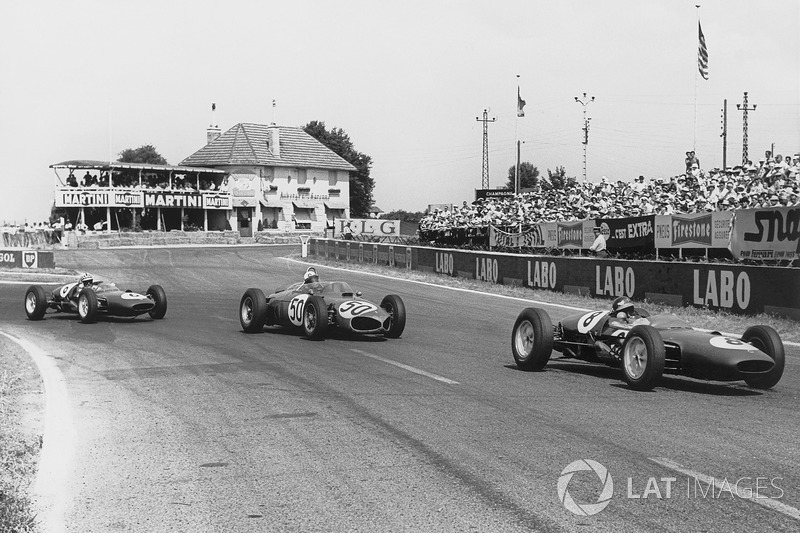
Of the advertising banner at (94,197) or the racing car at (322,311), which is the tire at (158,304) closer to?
the racing car at (322,311)

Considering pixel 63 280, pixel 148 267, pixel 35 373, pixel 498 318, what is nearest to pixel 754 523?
pixel 35 373

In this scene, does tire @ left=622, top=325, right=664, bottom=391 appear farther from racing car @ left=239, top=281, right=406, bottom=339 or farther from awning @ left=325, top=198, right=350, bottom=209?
awning @ left=325, top=198, right=350, bottom=209

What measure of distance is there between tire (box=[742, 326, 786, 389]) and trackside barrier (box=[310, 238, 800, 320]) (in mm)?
6792

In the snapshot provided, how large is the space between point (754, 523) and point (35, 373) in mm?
9447

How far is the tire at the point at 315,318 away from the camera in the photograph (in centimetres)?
1430

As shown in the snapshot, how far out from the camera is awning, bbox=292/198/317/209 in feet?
270

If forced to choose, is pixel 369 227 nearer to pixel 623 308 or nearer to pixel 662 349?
pixel 623 308

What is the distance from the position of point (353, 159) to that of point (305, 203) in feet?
96.8

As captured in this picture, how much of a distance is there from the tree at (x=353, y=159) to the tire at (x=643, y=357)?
325 ft

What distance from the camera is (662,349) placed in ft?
29.6

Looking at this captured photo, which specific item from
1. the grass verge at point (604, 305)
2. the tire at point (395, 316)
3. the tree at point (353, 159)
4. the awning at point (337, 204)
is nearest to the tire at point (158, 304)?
the tire at point (395, 316)

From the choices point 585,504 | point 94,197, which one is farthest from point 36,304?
point 94,197

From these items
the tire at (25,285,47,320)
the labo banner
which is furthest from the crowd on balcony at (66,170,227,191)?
the tire at (25,285,47,320)

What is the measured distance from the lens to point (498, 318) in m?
18.7
